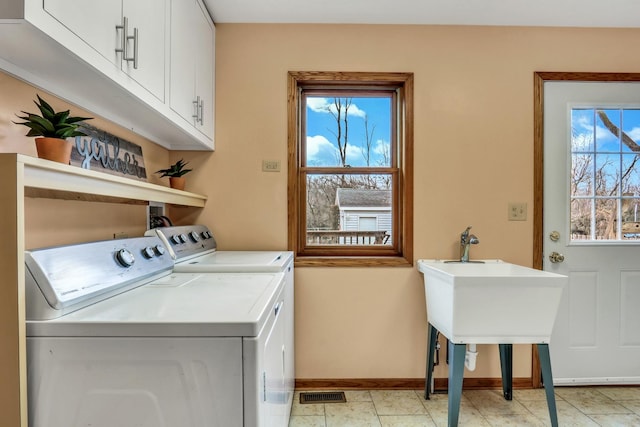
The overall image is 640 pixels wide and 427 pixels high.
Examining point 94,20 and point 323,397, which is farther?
point 323,397

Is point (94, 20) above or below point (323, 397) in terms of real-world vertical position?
above

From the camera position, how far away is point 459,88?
7.79ft

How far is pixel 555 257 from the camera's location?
92.7 inches

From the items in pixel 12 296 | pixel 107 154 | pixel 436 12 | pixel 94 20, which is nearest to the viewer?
pixel 12 296

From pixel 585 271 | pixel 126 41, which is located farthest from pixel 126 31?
pixel 585 271

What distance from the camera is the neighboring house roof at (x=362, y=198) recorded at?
8.32 feet

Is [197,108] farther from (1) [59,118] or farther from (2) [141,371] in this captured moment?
(2) [141,371]

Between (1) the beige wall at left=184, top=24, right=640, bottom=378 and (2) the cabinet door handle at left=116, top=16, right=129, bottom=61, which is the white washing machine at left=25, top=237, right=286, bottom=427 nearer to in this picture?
(2) the cabinet door handle at left=116, top=16, right=129, bottom=61

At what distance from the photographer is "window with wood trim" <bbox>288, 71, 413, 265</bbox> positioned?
248 cm

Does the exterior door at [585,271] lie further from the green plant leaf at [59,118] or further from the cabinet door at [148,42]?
the green plant leaf at [59,118]

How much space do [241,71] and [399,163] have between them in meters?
1.18

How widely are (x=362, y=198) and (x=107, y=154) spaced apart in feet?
5.04

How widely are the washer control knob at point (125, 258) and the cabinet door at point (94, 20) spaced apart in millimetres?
611

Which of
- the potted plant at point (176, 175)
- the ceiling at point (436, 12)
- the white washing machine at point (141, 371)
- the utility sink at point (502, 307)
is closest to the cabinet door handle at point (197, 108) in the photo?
the potted plant at point (176, 175)
